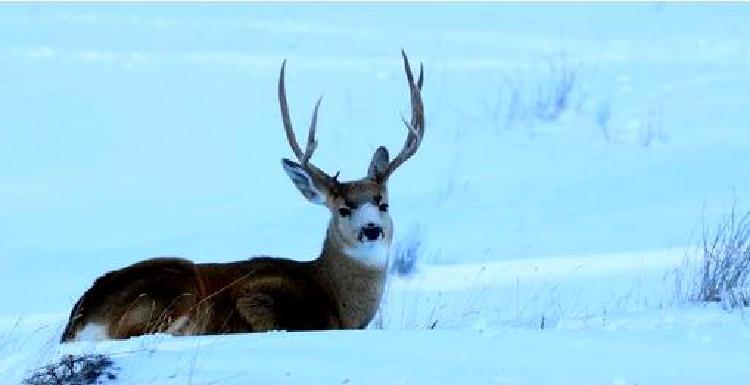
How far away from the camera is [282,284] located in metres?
8.19

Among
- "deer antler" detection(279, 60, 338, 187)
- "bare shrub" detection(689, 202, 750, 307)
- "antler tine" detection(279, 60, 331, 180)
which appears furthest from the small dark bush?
"bare shrub" detection(689, 202, 750, 307)

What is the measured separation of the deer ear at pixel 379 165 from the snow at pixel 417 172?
673 millimetres

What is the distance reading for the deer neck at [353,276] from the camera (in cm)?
841

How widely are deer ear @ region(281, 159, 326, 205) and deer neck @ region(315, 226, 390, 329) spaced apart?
0.63 feet

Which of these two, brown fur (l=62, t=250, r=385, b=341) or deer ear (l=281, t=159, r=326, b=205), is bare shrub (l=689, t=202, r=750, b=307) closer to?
brown fur (l=62, t=250, r=385, b=341)

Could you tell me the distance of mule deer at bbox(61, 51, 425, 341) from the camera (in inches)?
300

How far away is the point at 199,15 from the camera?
76.9 ft

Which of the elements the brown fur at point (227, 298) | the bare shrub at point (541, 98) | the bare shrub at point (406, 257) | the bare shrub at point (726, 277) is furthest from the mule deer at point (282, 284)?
the bare shrub at point (541, 98)

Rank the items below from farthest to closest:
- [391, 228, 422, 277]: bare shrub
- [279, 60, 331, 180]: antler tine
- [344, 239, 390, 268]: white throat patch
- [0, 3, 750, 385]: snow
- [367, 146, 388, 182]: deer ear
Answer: [391, 228, 422, 277]: bare shrub < [367, 146, 388, 182]: deer ear < [344, 239, 390, 268]: white throat patch < [279, 60, 331, 180]: antler tine < [0, 3, 750, 385]: snow

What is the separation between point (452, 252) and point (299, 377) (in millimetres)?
6323

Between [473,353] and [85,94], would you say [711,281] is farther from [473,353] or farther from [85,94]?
[85,94]

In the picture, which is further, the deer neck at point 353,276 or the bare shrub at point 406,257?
the bare shrub at point 406,257

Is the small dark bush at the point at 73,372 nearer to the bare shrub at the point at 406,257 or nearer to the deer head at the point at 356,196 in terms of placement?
the deer head at the point at 356,196

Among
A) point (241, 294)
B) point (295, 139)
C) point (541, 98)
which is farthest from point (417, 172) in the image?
point (241, 294)
